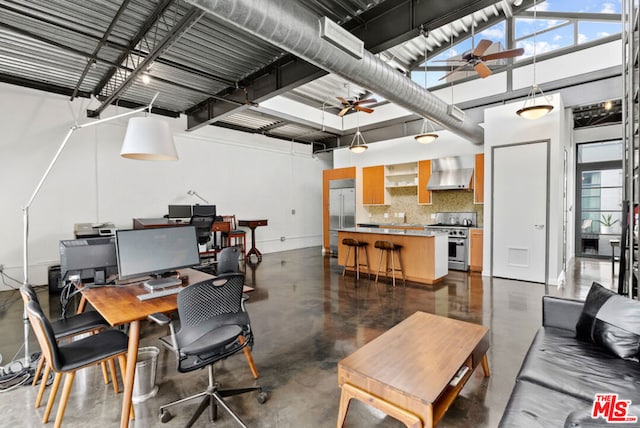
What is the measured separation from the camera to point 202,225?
585cm

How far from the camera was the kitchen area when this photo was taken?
21.2 ft

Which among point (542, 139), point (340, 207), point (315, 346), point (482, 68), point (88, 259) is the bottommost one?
point (315, 346)

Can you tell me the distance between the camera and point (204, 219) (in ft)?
19.3

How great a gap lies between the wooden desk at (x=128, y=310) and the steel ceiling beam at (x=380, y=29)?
11.7 feet

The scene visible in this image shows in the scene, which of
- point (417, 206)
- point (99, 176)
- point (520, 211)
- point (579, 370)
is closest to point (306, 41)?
point (579, 370)

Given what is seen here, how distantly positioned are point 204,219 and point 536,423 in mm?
5645

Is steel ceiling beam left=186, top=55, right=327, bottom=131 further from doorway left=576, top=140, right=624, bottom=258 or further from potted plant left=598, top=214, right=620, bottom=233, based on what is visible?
potted plant left=598, top=214, right=620, bottom=233

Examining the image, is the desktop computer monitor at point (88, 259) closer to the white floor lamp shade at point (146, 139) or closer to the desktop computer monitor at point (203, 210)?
the white floor lamp shade at point (146, 139)

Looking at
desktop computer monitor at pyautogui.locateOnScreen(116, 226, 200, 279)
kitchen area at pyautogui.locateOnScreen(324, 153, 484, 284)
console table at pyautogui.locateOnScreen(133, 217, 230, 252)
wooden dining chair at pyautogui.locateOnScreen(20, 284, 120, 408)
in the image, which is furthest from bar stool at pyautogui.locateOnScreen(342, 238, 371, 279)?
wooden dining chair at pyautogui.locateOnScreen(20, 284, 120, 408)

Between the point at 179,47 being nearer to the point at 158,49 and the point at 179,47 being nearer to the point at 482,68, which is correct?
the point at 158,49

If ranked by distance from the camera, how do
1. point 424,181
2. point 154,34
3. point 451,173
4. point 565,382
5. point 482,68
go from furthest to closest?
point 424,181 → point 451,173 → point 482,68 → point 154,34 → point 565,382

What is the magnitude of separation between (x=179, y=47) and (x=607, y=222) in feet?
33.9

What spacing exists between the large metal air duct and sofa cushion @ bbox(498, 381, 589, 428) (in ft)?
10.3

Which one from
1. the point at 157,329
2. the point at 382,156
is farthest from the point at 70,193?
the point at 382,156
